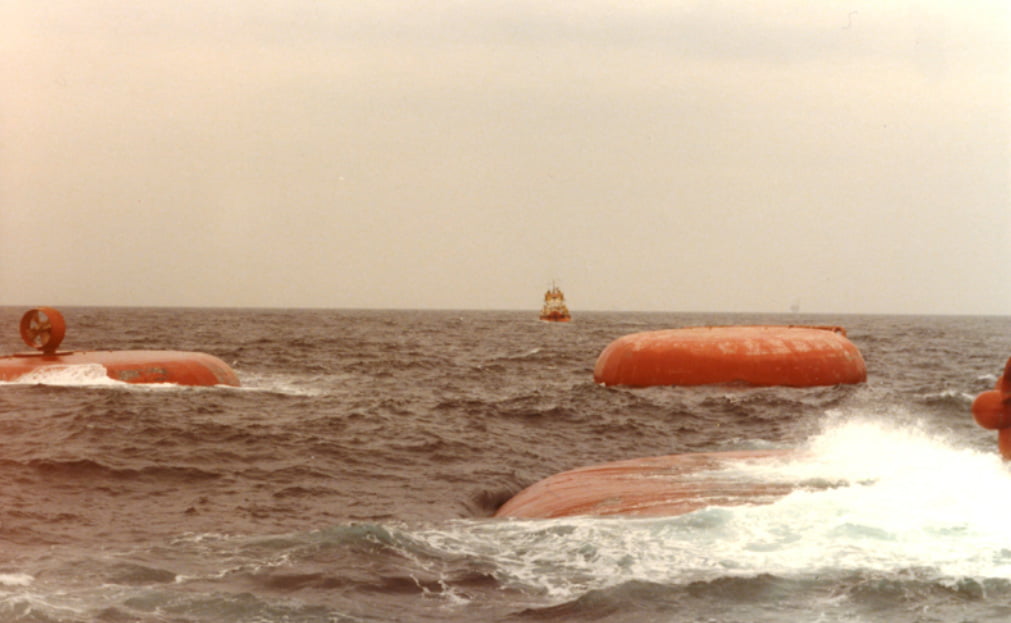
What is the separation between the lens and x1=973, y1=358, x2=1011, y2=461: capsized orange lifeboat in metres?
9.12

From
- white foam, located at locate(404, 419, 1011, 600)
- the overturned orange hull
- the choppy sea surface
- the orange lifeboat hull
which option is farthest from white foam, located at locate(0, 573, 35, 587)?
the orange lifeboat hull

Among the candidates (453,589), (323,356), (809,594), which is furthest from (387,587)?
(323,356)

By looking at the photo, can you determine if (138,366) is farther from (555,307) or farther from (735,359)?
(555,307)

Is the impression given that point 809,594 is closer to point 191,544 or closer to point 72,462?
point 191,544

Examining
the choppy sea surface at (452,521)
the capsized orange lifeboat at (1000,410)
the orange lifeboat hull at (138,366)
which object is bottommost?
the choppy sea surface at (452,521)

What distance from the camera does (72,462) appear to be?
1250cm

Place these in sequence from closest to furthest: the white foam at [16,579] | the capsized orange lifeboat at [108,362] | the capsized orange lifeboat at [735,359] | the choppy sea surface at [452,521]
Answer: the choppy sea surface at [452,521] < the white foam at [16,579] < the capsized orange lifeboat at [108,362] < the capsized orange lifeboat at [735,359]

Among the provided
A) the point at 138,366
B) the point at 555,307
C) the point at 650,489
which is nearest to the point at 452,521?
the point at 650,489

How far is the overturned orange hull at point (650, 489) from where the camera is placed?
8.89 metres

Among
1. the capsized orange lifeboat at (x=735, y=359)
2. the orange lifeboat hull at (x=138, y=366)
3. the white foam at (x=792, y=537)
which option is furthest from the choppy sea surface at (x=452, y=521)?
the capsized orange lifeboat at (x=735, y=359)

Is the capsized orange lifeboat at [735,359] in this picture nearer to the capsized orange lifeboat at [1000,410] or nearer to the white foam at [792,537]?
the white foam at [792,537]

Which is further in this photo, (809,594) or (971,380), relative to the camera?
(971,380)

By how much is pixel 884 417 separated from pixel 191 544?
13.2 meters

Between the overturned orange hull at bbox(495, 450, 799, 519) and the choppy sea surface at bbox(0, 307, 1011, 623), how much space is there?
1.24 ft
